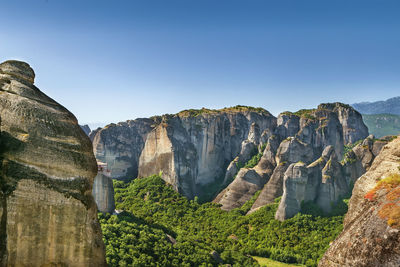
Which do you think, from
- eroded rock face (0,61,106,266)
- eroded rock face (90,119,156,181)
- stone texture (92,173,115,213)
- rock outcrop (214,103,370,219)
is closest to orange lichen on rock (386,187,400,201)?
eroded rock face (0,61,106,266)

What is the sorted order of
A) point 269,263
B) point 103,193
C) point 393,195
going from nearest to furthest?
1. point 393,195
2. point 103,193
3. point 269,263

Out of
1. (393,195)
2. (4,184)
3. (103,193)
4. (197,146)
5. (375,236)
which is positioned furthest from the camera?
(197,146)

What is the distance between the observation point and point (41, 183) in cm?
829

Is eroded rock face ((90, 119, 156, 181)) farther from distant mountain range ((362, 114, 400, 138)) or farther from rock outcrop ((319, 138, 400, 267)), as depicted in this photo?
distant mountain range ((362, 114, 400, 138))

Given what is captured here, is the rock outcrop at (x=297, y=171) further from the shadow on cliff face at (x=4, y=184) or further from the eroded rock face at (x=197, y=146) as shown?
the shadow on cliff face at (x=4, y=184)

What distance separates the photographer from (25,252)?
8.02m

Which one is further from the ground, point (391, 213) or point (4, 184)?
point (4, 184)

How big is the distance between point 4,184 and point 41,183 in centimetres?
82

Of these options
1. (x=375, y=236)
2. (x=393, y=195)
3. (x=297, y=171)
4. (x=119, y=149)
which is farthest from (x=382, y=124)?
(x=375, y=236)

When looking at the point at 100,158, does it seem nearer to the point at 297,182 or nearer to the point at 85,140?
the point at 297,182

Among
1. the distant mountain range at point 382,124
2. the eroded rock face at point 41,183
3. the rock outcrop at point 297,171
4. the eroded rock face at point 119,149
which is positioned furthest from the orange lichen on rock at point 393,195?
the distant mountain range at point 382,124

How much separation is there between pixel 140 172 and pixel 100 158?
A: 29.3 ft

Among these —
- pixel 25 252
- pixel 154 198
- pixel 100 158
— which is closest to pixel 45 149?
pixel 25 252

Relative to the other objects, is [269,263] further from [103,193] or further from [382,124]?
[382,124]
